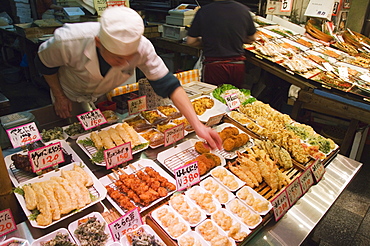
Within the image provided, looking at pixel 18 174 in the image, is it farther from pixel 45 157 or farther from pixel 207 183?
pixel 207 183

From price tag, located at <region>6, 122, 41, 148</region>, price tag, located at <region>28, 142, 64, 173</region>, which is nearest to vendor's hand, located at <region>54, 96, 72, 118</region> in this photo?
price tag, located at <region>6, 122, 41, 148</region>

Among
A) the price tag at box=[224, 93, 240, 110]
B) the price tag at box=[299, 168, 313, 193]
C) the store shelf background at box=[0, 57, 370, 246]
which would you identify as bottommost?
the store shelf background at box=[0, 57, 370, 246]

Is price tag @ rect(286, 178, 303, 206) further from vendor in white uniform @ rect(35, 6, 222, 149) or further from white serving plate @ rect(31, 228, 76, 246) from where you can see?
white serving plate @ rect(31, 228, 76, 246)

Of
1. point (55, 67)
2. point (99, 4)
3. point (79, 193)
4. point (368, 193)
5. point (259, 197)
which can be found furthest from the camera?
point (368, 193)

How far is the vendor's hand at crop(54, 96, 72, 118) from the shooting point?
10.7 feet

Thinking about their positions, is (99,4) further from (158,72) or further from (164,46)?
(164,46)

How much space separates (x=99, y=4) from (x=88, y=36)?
1709 millimetres

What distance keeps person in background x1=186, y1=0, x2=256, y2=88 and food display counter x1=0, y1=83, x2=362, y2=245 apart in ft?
5.47

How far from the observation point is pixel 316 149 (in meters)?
3.31

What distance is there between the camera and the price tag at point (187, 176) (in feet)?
8.03

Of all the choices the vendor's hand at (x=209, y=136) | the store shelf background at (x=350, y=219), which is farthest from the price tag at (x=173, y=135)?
the store shelf background at (x=350, y=219)

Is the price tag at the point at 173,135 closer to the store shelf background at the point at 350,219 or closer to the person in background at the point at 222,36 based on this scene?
the store shelf background at the point at 350,219

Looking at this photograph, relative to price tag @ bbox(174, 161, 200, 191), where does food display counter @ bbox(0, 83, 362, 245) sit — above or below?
below

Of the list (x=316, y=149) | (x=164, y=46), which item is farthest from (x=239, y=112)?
(x=164, y=46)
